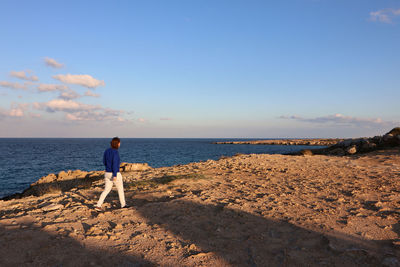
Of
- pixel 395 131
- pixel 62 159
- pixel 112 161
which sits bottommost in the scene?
pixel 62 159

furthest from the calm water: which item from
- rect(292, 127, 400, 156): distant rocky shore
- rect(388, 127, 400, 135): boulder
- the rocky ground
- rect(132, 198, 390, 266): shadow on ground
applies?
rect(388, 127, 400, 135): boulder

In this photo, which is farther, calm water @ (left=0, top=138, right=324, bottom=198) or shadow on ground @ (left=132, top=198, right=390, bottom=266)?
calm water @ (left=0, top=138, right=324, bottom=198)

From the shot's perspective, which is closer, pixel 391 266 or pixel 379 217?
pixel 391 266

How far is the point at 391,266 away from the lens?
358 cm

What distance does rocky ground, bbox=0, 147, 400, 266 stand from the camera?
13.1ft

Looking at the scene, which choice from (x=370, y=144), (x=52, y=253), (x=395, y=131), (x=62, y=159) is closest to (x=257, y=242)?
(x=52, y=253)

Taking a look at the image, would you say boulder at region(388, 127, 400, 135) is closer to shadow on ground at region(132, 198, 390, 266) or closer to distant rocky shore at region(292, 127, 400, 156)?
distant rocky shore at region(292, 127, 400, 156)

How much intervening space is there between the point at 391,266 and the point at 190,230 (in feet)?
11.3

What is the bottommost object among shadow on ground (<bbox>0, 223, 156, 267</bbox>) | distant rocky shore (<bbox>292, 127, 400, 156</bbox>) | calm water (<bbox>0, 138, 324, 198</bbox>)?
calm water (<bbox>0, 138, 324, 198</bbox>)

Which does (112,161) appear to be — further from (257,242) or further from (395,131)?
(395,131)

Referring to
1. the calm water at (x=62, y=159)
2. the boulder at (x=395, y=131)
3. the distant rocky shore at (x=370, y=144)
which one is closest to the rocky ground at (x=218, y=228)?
the distant rocky shore at (x=370, y=144)

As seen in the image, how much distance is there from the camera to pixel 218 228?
5.20 m

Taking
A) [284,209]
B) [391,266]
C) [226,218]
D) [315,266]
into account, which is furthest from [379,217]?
[226,218]

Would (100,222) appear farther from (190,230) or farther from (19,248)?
(190,230)
